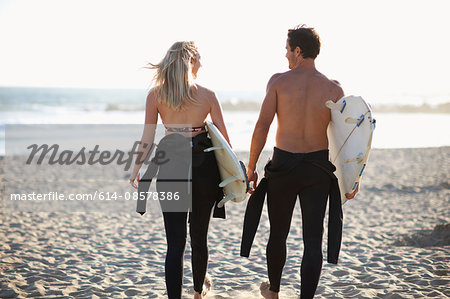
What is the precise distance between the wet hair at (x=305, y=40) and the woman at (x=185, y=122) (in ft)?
1.88

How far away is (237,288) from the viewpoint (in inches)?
143

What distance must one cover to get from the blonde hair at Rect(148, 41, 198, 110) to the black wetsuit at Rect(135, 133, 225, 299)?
258mm

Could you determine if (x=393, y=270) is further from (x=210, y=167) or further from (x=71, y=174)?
(x=71, y=174)

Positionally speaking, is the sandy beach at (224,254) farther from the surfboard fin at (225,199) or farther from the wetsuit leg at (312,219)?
the surfboard fin at (225,199)

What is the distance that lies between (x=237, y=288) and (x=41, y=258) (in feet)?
6.56

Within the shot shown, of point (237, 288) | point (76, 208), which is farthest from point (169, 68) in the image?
point (76, 208)

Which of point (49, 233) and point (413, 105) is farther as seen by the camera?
point (413, 105)

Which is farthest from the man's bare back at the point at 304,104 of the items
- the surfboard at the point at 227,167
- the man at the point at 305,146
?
the surfboard at the point at 227,167

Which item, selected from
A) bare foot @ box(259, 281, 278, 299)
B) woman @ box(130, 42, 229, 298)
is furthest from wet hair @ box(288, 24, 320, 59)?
bare foot @ box(259, 281, 278, 299)

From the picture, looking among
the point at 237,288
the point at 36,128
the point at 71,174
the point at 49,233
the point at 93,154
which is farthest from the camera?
the point at 36,128

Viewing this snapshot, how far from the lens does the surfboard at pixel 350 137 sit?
8.95ft

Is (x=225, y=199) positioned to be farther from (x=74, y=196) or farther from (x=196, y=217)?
(x=74, y=196)

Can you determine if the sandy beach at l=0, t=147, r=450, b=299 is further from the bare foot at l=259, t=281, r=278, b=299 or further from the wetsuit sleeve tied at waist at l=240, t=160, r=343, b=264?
the wetsuit sleeve tied at waist at l=240, t=160, r=343, b=264

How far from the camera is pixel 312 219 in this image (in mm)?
2684
